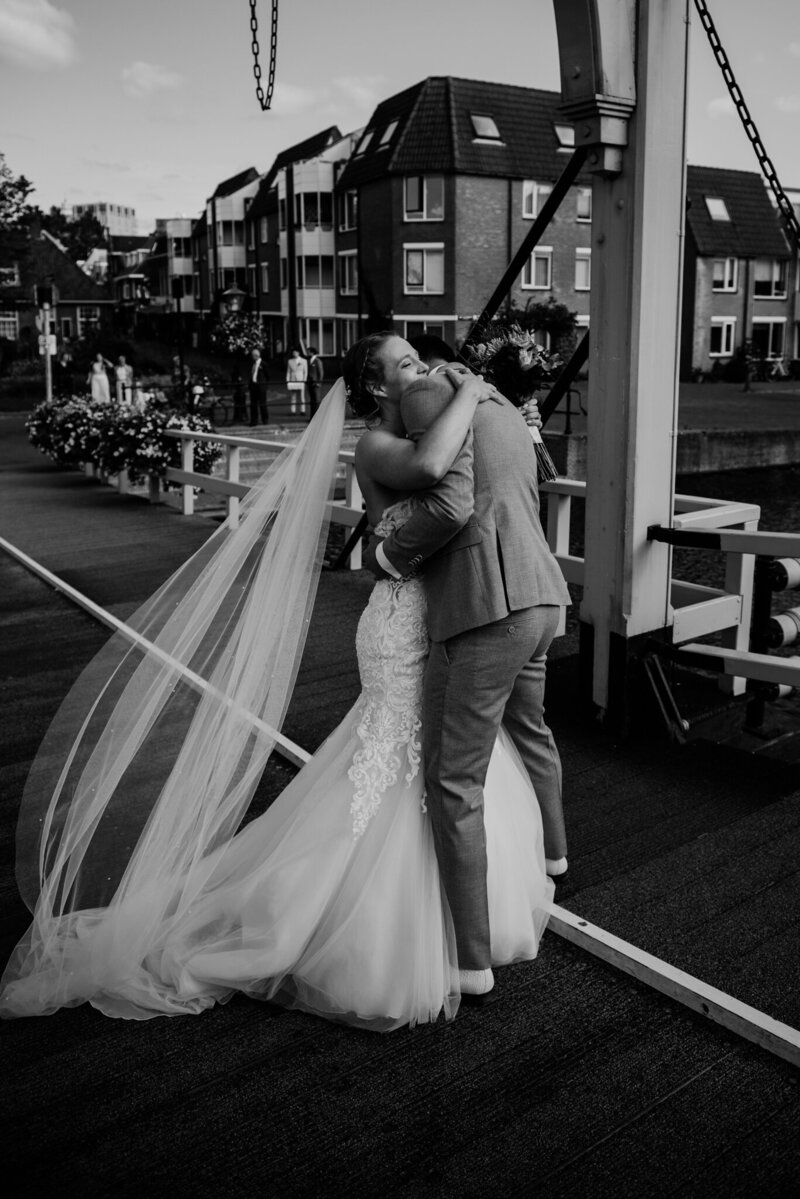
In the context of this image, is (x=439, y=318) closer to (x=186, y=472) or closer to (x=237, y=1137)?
(x=186, y=472)

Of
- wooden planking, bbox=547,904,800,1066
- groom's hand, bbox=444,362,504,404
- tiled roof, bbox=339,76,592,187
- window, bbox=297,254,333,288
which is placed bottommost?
wooden planking, bbox=547,904,800,1066

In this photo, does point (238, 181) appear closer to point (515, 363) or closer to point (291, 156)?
point (291, 156)

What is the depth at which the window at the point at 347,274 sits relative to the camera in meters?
46.1

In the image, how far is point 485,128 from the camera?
134 ft

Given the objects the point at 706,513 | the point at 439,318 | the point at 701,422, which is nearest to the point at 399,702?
the point at 706,513

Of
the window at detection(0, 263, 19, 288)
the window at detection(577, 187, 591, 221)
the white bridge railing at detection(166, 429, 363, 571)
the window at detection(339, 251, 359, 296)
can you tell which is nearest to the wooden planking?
the white bridge railing at detection(166, 429, 363, 571)

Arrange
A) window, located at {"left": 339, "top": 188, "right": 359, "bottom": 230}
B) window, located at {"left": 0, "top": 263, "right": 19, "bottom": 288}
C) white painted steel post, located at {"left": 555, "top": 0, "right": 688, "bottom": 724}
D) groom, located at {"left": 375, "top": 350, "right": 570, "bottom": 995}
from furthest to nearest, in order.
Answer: window, located at {"left": 0, "top": 263, "right": 19, "bottom": 288}
window, located at {"left": 339, "top": 188, "right": 359, "bottom": 230}
white painted steel post, located at {"left": 555, "top": 0, "right": 688, "bottom": 724}
groom, located at {"left": 375, "top": 350, "right": 570, "bottom": 995}

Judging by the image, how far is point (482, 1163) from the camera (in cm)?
219

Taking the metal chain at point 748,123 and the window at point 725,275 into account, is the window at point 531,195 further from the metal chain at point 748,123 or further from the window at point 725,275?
the metal chain at point 748,123

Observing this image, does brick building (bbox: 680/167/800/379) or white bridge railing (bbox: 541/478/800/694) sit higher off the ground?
brick building (bbox: 680/167/800/379)

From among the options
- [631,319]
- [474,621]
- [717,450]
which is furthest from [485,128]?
[474,621]

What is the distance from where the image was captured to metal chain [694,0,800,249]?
4.36 meters

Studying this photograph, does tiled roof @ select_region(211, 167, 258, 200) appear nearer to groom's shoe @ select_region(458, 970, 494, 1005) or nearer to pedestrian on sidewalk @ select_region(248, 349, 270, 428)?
pedestrian on sidewalk @ select_region(248, 349, 270, 428)

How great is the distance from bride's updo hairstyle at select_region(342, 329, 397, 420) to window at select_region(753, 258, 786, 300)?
50.0 m
